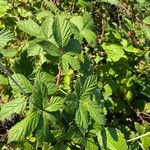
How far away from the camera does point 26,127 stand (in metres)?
1.38

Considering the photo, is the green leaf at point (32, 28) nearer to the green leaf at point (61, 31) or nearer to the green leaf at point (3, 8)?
the green leaf at point (61, 31)

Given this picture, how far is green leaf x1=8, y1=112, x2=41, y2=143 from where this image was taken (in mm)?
1371

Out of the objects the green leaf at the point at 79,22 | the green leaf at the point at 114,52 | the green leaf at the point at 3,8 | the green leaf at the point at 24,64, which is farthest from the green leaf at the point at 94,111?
the green leaf at the point at 3,8

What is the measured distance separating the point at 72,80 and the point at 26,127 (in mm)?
868

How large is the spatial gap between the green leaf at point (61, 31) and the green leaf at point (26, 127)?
0.29 metres

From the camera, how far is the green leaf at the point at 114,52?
2191 mm

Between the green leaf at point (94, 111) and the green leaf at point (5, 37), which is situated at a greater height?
the green leaf at point (5, 37)

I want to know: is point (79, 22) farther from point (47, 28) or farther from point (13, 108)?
point (13, 108)

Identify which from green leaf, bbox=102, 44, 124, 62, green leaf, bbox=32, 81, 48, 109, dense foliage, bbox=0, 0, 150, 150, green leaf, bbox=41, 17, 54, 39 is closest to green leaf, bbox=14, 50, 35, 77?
dense foliage, bbox=0, 0, 150, 150

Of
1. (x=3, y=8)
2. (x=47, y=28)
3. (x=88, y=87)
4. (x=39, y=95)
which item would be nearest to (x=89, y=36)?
(x=47, y=28)

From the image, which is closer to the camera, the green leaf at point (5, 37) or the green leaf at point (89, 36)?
the green leaf at point (5, 37)

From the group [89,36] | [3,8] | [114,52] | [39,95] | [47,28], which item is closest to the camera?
[39,95]

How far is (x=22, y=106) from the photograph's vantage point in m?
1.44

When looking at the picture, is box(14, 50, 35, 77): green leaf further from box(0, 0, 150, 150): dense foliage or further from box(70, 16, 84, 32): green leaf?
box(70, 16, 84, 32): green leaf
